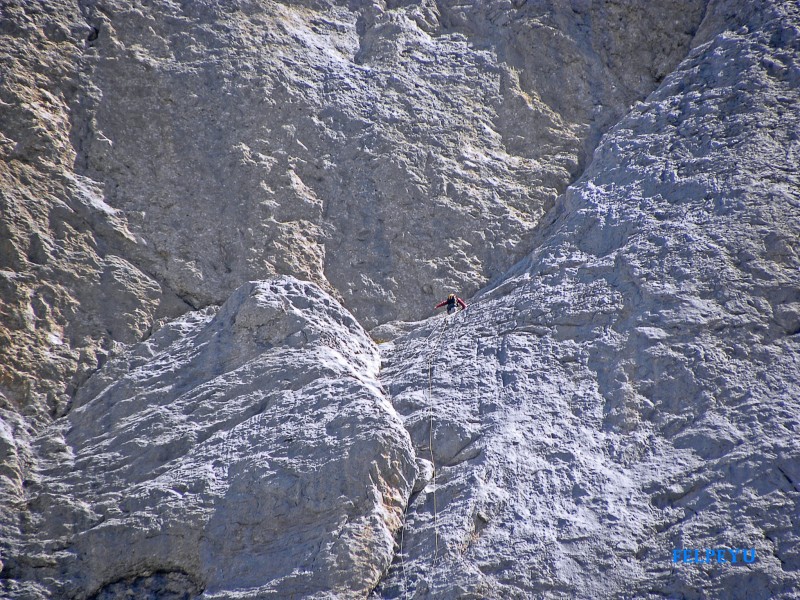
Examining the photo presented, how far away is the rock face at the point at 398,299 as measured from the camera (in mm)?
7941

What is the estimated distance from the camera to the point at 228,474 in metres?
8.34

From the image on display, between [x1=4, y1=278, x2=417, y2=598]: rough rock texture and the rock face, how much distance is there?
3 cm

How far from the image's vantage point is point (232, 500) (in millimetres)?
8164

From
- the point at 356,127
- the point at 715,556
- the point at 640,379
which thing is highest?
the point at 356,127

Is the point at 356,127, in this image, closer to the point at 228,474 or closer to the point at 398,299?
the point at 398,299

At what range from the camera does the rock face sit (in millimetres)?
7941

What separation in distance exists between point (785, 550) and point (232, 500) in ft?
16.4

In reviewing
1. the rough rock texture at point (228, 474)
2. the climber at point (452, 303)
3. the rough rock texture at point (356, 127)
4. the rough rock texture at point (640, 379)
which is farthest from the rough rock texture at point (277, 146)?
the rough rock texture at point (640, 379)

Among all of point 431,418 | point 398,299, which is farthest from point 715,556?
point 398,299

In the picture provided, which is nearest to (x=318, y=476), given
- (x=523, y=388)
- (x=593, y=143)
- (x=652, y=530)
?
(x=523, y=388)

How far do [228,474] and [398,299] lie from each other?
12.0 feet

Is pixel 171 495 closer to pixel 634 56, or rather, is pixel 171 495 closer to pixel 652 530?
pixel 652 530

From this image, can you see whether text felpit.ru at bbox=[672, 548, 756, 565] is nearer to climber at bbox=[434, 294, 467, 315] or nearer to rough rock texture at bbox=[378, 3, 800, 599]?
rough rock texture at bbox=[378, 3, 800, 599]

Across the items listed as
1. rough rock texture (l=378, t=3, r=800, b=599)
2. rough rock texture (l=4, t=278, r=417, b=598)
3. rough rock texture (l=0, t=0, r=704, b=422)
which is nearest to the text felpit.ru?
rough rock texture (l=378, t=3, r=800, b=599)
